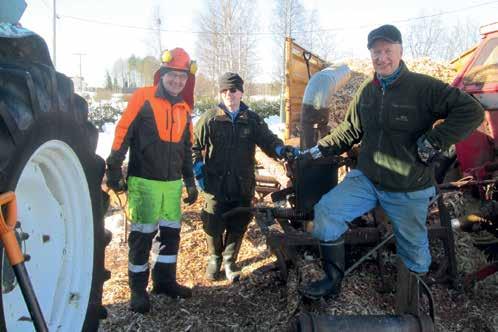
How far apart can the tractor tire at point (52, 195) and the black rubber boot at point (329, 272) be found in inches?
53.6

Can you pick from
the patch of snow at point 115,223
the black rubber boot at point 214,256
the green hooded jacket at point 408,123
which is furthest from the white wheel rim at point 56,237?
the patch of snow at point 115,223

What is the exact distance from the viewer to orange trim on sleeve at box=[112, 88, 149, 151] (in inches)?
144

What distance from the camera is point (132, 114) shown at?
367 cm

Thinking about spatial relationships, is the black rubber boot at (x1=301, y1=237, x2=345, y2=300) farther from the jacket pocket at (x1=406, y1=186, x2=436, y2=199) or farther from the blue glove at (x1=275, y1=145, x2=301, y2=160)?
the blue glove at (x1=275, y1=145, x2=301, y2=160)

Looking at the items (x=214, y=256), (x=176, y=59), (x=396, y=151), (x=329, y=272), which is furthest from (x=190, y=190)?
(x=396, y=151)

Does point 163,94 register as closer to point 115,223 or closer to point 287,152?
point 287,152

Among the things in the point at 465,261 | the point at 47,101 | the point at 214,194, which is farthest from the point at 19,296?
the point at 465,261

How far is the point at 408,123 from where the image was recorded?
10.2ft

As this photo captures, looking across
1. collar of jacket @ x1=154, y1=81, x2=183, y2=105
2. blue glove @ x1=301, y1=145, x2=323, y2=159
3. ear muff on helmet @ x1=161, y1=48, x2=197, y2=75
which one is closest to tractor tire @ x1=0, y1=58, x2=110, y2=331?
collar of jacket @ x1=154, y1=81, x2=183, y2=105

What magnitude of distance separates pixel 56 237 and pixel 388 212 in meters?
2.02

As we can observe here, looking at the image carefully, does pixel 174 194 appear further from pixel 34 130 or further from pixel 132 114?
pixel 34 130

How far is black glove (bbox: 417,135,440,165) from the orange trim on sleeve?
195cm

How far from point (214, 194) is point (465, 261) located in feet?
7.28

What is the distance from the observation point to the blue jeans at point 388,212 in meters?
3.19
